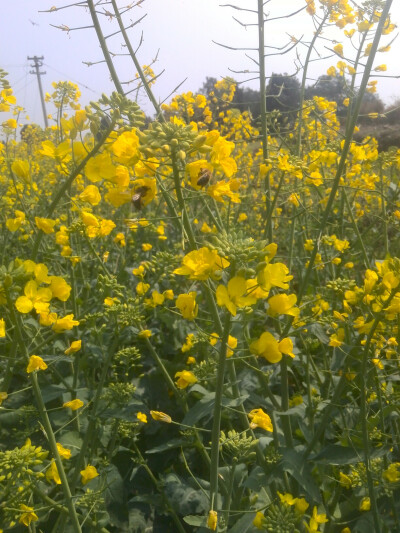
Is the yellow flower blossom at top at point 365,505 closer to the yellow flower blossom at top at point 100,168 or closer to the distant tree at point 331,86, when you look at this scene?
the yellow flower blossom at top at point 100,168

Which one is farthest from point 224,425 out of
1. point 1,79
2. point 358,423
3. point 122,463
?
point 1,79

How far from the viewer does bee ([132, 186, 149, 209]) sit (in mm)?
1535

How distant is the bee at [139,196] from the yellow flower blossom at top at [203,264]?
0.35 metres

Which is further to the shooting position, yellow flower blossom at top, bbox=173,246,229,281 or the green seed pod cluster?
the green seed pod cluster

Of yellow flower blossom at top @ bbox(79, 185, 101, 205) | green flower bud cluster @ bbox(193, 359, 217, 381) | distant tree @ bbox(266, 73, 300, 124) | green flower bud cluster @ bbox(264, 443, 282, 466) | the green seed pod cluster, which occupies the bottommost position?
green flower bud cluster @ bbox(264, 443, 282, 466)

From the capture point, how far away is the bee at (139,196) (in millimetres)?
1535

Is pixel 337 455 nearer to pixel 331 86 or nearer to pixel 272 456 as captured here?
pixel 272 456

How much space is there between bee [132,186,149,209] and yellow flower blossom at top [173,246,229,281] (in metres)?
0.35

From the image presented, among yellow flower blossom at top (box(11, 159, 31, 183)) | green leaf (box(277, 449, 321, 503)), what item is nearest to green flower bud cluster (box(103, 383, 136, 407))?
green leaf (box(277, 449, 321, 503))

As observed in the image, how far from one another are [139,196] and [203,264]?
400mm

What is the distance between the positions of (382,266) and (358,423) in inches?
37.9

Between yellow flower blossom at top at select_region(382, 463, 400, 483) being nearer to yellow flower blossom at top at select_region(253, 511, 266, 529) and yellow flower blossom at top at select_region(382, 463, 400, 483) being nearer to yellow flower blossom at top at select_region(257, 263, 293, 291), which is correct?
yellow flower blossom at top at select_region(253, 511, 266, 529)

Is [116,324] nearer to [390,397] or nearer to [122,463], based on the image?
[122,463]

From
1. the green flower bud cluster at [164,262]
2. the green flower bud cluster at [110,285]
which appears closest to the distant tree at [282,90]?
the green flower bud cluster at [164,262]
